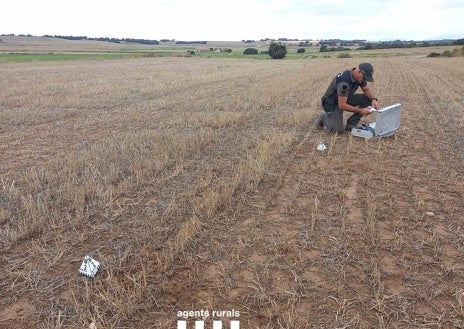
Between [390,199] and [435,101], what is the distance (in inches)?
375

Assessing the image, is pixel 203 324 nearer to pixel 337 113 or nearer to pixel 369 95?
pixel 337 113

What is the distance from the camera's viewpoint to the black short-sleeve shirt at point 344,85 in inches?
297

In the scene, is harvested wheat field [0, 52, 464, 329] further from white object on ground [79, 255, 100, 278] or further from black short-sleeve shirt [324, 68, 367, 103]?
black short-sleeve shirt [324, 68, 367, 103]

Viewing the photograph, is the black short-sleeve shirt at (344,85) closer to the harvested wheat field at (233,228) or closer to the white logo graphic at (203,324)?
the harvested wheat field at (233,228)

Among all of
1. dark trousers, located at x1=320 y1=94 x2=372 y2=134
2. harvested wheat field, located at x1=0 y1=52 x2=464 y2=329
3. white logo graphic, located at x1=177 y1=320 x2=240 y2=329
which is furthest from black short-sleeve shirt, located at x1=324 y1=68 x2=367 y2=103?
white logo graphic, located at x1=177 y1=320 x2=240 y2=329

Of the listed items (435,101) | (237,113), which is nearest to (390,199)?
(237,113)

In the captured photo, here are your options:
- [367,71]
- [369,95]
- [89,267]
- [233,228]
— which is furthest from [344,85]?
[89,267]

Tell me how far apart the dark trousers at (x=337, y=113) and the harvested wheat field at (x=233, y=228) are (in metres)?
0.31

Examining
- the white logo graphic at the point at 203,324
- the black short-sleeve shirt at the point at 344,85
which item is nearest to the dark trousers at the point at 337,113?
the black short-sleeve shirt at the point at 344,85

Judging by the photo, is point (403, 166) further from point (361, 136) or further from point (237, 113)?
point (237, 113)

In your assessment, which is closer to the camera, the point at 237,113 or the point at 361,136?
the point at 361,136

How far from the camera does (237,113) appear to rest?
1076 centimetres

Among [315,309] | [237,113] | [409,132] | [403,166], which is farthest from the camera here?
[237,113]

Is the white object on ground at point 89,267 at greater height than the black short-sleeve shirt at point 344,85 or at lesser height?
lesser
